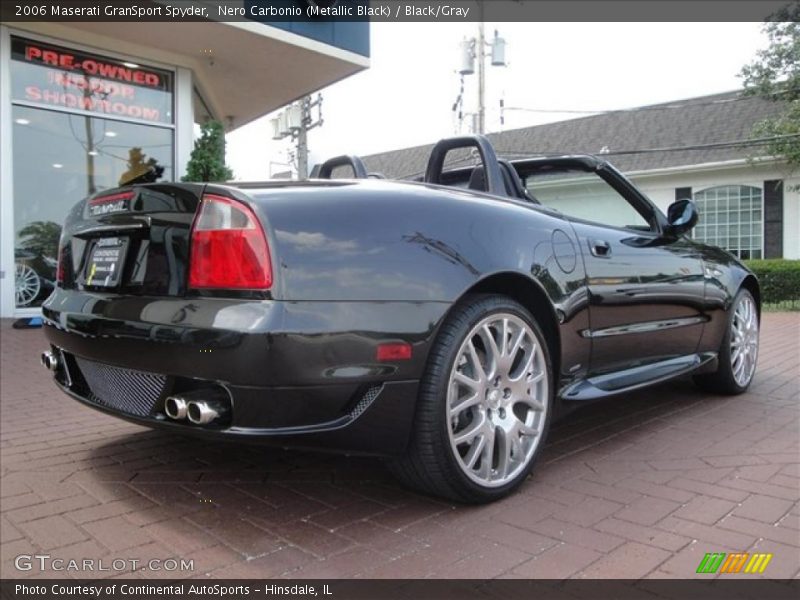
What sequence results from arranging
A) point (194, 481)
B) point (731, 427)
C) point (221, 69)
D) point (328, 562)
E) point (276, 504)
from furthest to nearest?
point (221, 69) → point (731, 427) → point (194, 481) → point (276, 504) → point (328, 562)

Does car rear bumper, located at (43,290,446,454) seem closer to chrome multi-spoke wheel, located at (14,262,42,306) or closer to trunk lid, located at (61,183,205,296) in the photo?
trunk lid, located at (61,183,205,296)

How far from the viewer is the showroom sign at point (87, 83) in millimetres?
8039

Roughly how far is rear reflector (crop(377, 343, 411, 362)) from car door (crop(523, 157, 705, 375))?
1179mm

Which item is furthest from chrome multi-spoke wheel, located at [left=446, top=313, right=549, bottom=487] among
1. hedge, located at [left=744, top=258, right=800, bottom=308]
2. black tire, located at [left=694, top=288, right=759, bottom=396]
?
hedge, located at [left=744, top=258, right=800, bottom=308]

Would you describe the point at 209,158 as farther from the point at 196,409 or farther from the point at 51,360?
the point at 196,409

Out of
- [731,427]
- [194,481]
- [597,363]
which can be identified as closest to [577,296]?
[597,363]

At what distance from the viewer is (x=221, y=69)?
32.7ft

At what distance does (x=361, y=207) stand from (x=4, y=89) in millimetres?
7435

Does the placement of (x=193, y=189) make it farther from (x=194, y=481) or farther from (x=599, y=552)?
(x=599, y=552)

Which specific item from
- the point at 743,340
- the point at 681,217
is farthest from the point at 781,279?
the point at 681,217

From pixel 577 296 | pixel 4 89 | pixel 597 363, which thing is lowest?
pixel 597 363

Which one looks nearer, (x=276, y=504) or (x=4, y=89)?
(x=276, y=504)

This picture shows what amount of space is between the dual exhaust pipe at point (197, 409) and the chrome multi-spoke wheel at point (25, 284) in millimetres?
7132

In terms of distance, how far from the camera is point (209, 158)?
821cm
